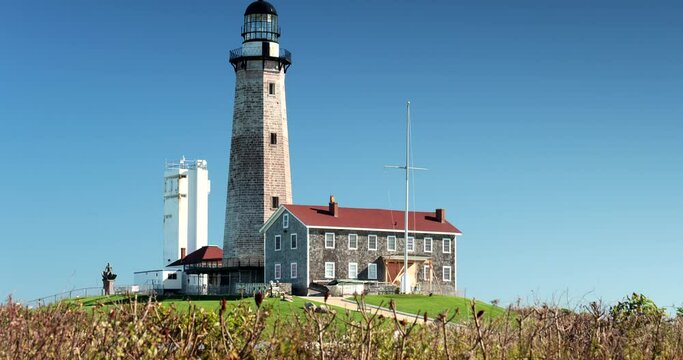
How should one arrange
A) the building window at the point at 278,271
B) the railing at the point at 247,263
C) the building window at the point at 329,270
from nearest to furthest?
1. the building window at the point at 329,270
2. the building window at the point at 278,271
3. the railing at the point at 247,263

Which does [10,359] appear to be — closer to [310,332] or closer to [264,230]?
[310,332]

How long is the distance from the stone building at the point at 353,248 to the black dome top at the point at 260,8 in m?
12.6

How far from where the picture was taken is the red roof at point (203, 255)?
201 feet

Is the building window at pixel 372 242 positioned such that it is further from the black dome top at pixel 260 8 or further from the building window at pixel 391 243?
the black dome top at pixel 260 8

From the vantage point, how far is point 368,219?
177ft

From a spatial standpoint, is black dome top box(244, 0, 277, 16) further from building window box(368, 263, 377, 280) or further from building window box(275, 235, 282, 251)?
building window box(368, 263, 377, 280)

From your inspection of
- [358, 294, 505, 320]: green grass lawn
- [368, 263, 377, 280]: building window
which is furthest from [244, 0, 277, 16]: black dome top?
[358, 294, 505, 320]: green grass lawn

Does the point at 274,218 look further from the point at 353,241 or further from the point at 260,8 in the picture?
the point at 260,8

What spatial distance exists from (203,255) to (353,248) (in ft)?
43.5

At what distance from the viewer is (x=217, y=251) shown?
6194cm

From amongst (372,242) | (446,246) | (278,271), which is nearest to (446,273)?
(446,246)

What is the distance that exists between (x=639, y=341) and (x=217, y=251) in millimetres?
48423

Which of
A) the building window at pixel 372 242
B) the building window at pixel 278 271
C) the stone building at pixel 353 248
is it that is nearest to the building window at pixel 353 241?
the stone building at pixel 353 248

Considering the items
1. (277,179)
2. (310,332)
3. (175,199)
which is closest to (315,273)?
(277,179)
